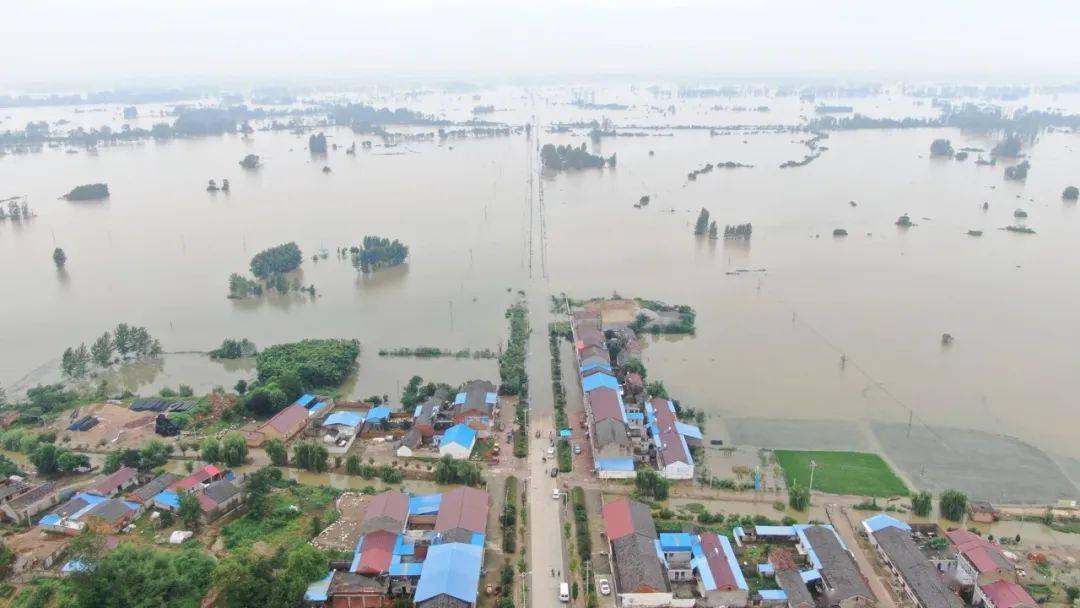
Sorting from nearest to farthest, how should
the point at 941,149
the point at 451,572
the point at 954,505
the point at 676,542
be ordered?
1. the point at 451,572
2. the point at 676,542
3. the point at 954,505
4. the point at 941,149

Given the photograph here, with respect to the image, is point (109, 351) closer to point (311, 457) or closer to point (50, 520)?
point (50, 520)

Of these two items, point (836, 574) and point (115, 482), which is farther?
point (115, 482)

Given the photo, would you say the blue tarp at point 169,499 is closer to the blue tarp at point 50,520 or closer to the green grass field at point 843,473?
the blue tarp at point 50,520

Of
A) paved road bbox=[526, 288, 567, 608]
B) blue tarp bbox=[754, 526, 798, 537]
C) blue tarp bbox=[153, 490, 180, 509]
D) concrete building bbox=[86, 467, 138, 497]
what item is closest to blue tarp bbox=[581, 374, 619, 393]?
paved road bbox=[526, 288, 567, 608]

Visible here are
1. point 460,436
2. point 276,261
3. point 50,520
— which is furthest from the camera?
point 276,261

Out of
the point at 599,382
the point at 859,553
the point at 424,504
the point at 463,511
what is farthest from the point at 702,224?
the point at 463,511

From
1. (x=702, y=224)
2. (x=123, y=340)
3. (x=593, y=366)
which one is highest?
(x=702, y=224)
